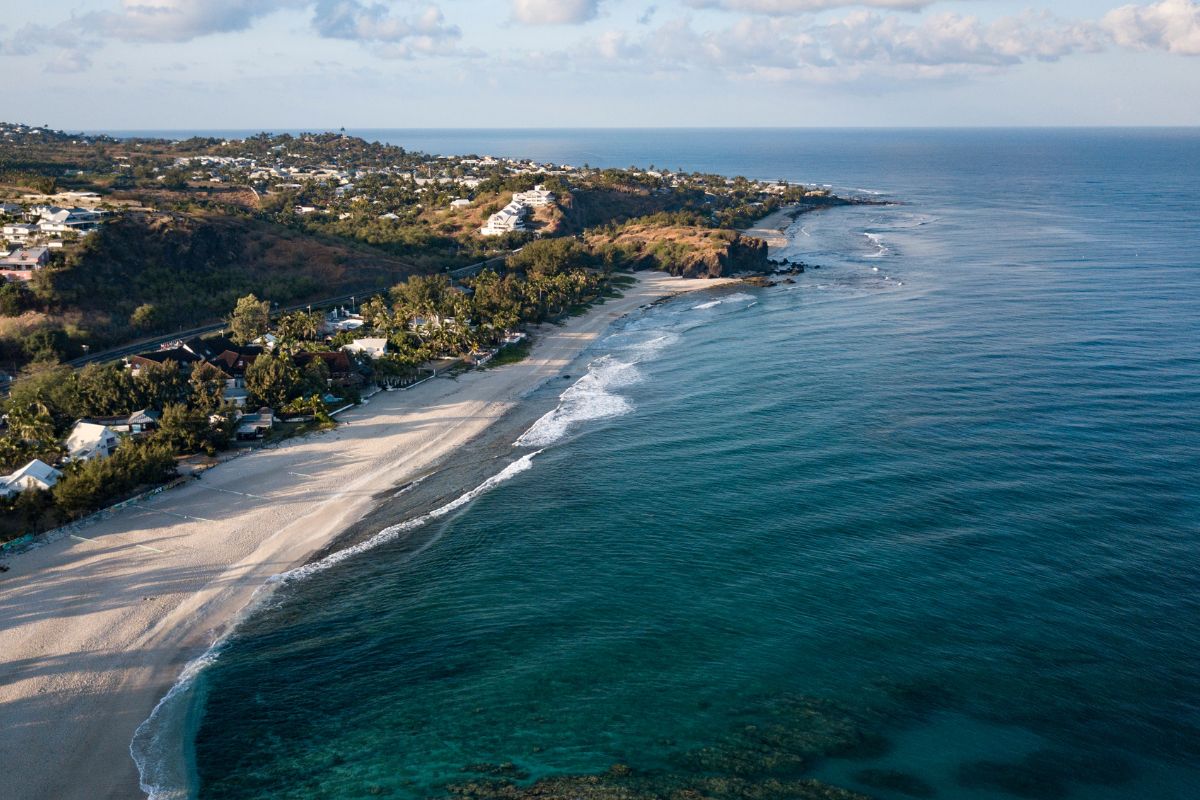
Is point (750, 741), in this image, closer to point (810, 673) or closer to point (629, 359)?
→ point (810, 673)

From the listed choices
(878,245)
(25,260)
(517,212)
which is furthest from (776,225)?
(25,260)

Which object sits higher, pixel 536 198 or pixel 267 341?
pixel 536 198

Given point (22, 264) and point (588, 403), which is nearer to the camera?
point (588, 403)

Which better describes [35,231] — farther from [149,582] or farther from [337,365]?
[149,582]

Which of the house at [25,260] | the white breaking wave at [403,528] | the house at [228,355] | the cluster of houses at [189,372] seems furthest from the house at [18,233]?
the white breaking wave at [403,528]

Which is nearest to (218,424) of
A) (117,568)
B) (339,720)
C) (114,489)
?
(114,489)

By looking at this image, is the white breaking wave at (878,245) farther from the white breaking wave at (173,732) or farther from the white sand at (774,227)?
the white breaking wave at (173,732)

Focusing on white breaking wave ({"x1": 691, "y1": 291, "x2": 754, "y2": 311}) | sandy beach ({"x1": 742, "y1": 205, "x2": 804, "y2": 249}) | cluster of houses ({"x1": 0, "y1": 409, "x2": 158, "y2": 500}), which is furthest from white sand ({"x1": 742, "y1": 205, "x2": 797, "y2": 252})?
cluster of houses ({"x1": 0, "y1": 409, "x2": 158, "y2": 500})
